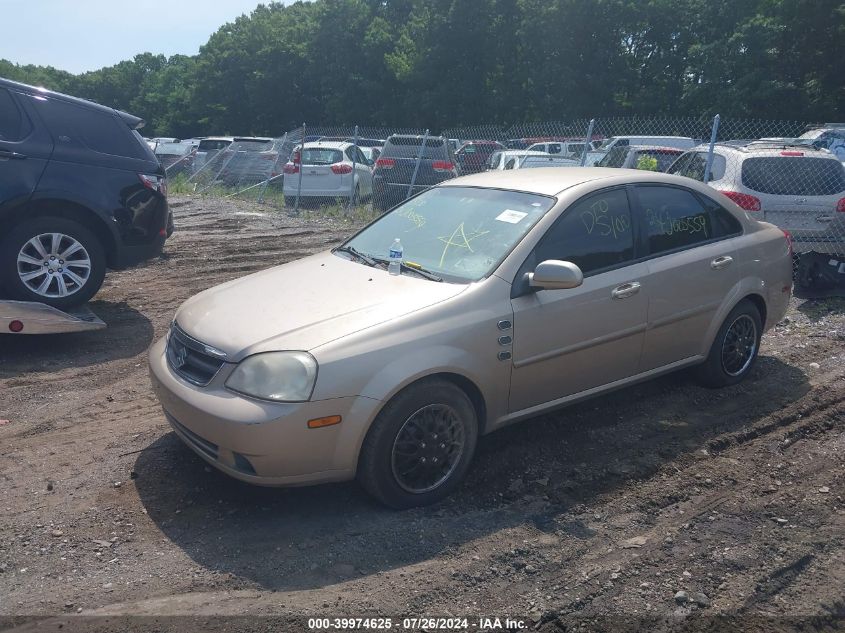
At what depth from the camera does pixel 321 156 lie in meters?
17.9

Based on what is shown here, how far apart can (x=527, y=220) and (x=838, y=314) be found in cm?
503

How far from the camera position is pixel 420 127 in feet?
135

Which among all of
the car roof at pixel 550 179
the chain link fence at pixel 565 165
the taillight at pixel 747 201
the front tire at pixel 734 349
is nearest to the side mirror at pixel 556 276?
the car roof at pixel 550 179

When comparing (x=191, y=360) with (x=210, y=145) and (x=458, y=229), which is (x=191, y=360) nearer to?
(x=458, y=229)

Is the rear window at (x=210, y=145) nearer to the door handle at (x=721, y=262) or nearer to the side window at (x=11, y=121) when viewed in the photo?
the side window at (x=11, y=121)

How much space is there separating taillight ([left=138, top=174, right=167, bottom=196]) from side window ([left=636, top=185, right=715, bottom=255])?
15.6 ft

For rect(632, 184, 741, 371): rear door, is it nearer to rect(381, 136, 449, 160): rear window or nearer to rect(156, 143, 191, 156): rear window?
rect(381, 136, 449, 160): rear window

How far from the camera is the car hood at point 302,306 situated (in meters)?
4.00

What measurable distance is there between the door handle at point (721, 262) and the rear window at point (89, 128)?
538 centimetres

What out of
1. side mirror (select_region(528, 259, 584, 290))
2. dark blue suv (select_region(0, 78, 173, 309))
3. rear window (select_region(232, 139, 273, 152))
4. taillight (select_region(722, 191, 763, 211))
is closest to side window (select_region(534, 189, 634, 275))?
side mirror (select_region(528, 259, 584, 290))

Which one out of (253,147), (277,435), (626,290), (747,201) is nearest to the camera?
(277,435)

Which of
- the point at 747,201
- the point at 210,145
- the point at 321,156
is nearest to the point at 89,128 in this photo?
the point at 747,201

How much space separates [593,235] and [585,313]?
0.54 m

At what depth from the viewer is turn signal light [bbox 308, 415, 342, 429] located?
378cm
